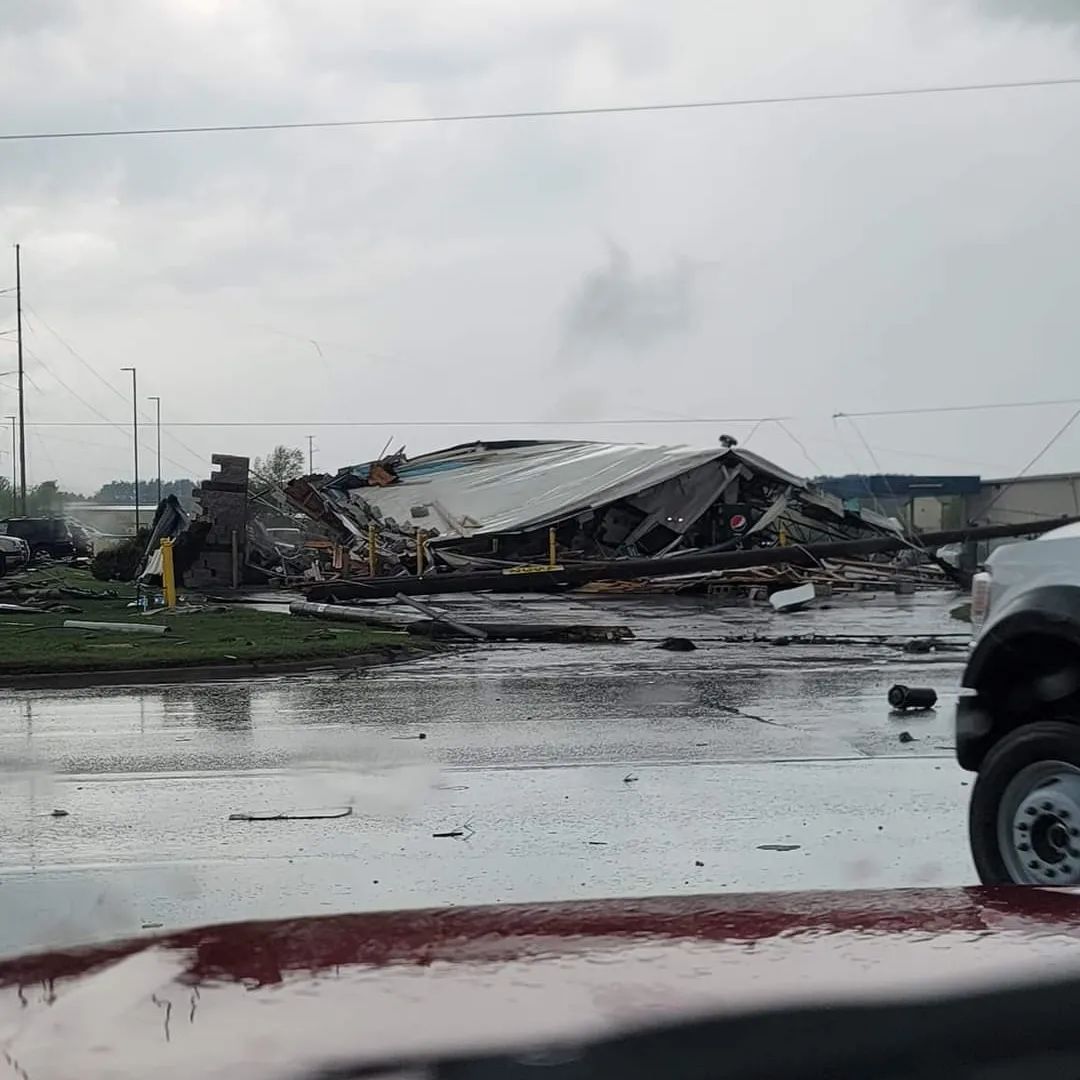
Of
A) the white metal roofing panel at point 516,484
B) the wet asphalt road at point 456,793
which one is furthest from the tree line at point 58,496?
the wet asphalt road at point 456,793

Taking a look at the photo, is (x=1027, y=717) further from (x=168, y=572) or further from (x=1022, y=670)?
(x=168, y=572)

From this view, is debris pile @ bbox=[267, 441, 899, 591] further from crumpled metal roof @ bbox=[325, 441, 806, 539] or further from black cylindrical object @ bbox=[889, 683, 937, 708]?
black cylindrical object @ bbox=[889, 683, 937, 708]

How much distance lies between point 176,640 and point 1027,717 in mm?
14296

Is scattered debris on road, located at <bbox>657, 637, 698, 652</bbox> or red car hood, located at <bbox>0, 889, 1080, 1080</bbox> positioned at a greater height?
red car hood, located at <bbox>0, 889, 1080, 1080</bbox>

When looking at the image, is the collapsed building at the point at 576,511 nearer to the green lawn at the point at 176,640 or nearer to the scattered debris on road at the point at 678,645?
the green lawn at the point at 176,640

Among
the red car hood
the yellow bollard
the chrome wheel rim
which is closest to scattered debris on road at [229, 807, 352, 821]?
the chrome wheel rim

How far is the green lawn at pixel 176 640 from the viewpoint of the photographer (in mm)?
15305

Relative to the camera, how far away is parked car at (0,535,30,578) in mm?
36406

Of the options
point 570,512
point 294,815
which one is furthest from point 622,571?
point 294,815

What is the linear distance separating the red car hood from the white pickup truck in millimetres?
2127

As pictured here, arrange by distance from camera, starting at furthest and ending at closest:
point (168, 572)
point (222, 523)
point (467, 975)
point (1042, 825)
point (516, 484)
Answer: point (516, 484), point (222, 523), point (168, 572), point (1042, 825), point (467, 975)

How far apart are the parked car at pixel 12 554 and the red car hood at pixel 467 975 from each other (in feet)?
114

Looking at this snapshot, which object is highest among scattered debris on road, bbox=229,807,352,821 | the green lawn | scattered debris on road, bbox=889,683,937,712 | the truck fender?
the truck fender

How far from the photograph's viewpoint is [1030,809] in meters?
5.10
